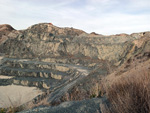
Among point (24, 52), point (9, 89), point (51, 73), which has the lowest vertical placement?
point (9, 89)

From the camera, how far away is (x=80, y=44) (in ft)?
159

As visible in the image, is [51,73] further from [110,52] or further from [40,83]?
[110,52]

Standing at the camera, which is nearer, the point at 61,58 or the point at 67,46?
the point at 61,58

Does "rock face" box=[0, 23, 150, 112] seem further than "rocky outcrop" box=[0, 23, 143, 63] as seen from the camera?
No

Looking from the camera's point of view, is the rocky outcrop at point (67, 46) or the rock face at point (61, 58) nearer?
the rock face at point (61, 58)

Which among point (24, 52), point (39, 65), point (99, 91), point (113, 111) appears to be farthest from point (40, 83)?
point (24, 52)

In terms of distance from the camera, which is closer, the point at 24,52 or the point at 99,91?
the point at 99,91

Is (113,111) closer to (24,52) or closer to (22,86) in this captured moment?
(22,86)

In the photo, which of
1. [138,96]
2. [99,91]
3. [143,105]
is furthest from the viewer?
[99,91]

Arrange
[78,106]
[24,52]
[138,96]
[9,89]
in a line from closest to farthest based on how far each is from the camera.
→ [138,96] < [78,106] < [9,89] < [24,52]

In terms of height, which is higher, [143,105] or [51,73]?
[143,105]

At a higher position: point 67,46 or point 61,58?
point 67,46

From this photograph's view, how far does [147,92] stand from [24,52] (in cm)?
5868

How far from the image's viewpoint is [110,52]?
40.8 metres
